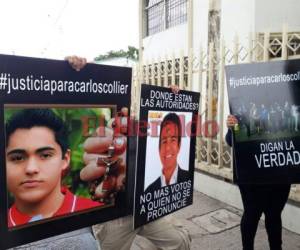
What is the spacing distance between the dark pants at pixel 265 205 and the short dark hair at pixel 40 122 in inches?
62.1

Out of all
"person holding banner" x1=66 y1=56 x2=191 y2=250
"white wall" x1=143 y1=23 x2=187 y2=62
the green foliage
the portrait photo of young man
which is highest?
the green foliage

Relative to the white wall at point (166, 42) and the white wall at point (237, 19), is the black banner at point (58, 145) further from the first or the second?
the white wall at point (166, 42)

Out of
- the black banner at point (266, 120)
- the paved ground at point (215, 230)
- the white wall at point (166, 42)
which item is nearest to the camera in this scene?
the black banner at point (266, 120)

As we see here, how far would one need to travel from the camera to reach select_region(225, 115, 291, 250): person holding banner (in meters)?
2.87

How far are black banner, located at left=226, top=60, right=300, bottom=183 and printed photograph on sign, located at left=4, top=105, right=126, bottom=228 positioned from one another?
45.4 inches

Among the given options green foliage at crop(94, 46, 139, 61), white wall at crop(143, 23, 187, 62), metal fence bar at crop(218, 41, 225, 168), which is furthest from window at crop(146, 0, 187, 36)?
green foliage at crop(94, 46, 139, 61)

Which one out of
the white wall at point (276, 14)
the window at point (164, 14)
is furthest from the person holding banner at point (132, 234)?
the window at point (164, 14)

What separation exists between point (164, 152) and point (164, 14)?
9.34 metres

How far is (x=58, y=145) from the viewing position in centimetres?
192

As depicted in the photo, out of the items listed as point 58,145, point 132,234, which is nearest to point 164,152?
point 132,234

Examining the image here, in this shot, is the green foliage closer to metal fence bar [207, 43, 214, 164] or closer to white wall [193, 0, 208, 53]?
white wall [193, 0, 208, 53]

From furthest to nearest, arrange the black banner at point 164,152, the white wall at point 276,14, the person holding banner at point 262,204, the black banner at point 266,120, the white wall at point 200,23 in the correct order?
1. the white wall at point 200,23
2. the white wall at point 276,14
3. the person holding banner at point 262,204
4. the black banner at point 266,120
5. the black banner at point 164,152

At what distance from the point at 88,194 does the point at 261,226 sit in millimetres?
2675

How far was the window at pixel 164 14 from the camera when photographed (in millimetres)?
10117
